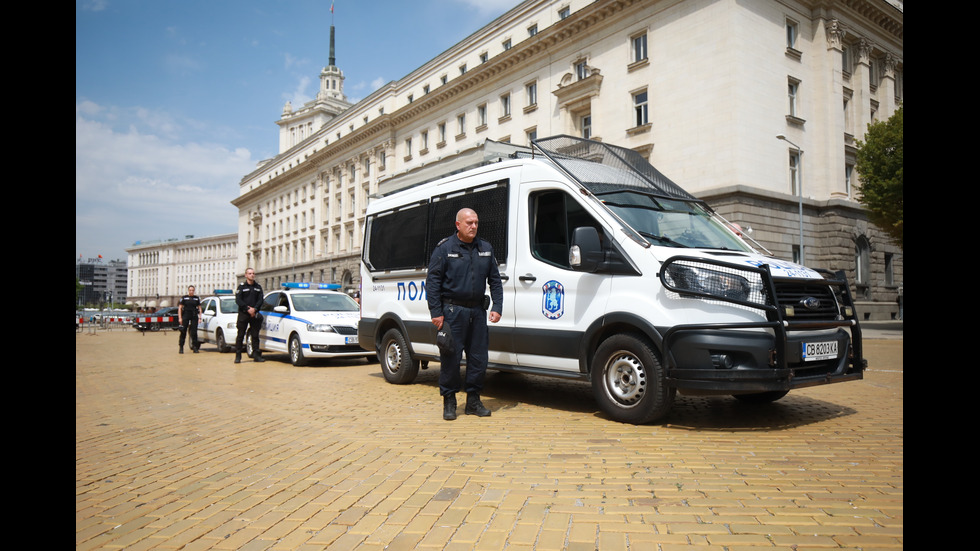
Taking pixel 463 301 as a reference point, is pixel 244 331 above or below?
below

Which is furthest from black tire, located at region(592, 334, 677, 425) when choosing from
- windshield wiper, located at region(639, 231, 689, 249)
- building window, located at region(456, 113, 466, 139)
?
building window, located at region(456, 113, 466, 139)

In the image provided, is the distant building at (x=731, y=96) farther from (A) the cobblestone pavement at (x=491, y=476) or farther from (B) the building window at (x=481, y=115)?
(A) the cobblestone pavement at (x=491, y=476)

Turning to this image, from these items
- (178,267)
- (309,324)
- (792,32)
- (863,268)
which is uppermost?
(792,32)

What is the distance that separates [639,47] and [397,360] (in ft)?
92.1

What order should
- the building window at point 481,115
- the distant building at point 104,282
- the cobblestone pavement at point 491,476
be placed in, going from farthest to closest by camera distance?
1. the distant building at point 104,282
2. the building window at point 481,115
3. the cobblestone pavement at point 491,476

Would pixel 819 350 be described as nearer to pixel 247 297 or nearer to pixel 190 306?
pixel 247 297

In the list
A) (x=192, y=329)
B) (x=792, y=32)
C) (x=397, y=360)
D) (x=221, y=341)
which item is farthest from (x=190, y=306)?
(x=792, y=32)

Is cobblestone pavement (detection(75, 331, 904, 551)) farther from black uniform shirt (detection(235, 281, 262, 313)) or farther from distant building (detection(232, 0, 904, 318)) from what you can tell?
distant building (detection(232, 0, 904, 318))

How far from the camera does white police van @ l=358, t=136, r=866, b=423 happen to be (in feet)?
15.6

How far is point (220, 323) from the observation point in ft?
52.2

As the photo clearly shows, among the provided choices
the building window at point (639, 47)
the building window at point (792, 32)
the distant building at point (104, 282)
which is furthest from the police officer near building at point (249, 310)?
the distant building at point (104, 282)

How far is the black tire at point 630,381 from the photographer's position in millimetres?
4953

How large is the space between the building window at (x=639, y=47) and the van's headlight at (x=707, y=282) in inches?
1127

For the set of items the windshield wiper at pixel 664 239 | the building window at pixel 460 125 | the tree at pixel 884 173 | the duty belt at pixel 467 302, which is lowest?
the duty belt at pixel 467 302
